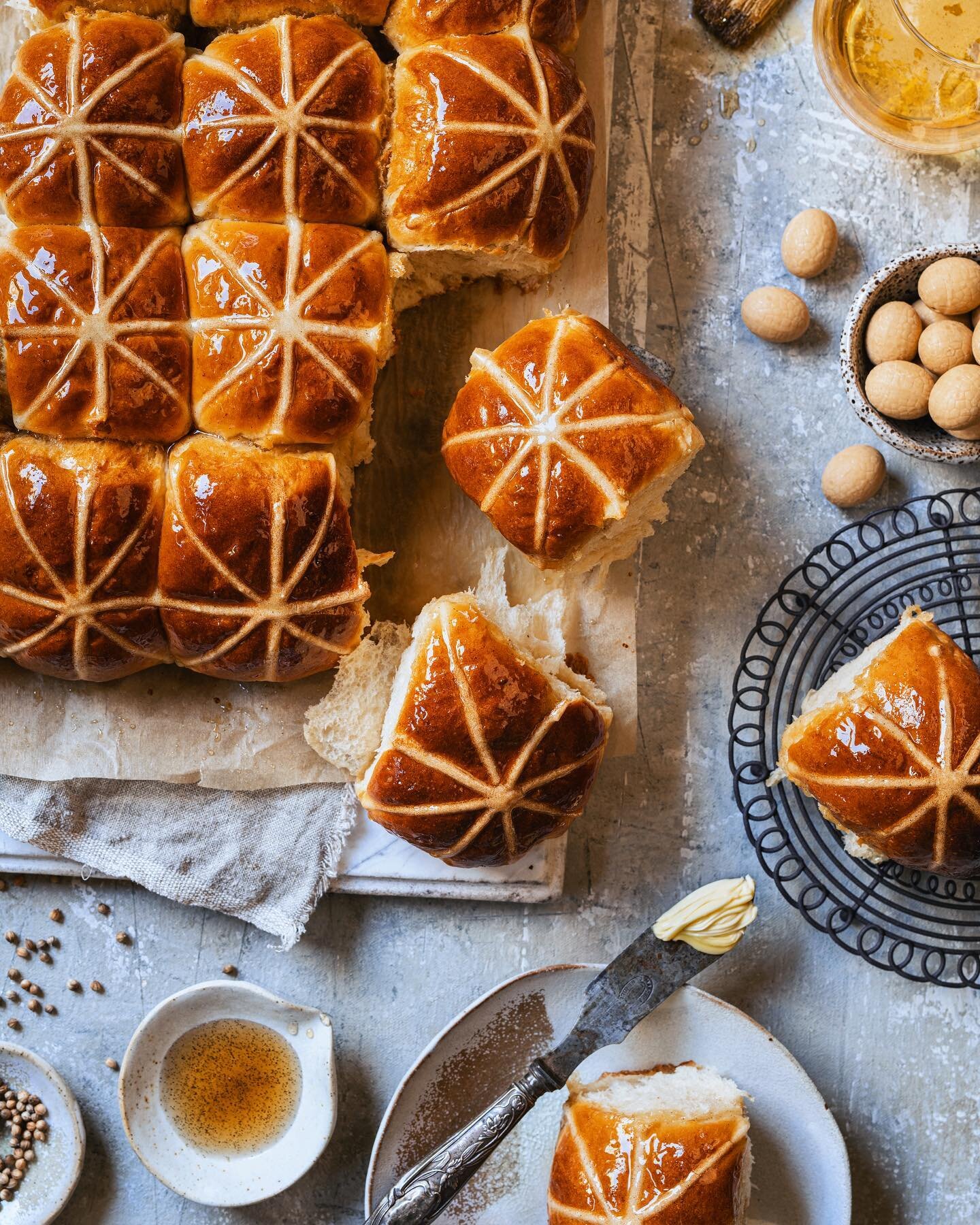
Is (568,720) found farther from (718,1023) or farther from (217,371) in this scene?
(217,371)

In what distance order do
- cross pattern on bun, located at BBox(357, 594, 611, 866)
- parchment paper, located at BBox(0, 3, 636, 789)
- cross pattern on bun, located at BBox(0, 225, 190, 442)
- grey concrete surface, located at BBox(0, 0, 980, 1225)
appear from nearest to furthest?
cross pattern on bun, located at BBox(0, 225, 190, 442)
cross pattern on bun, located at BBox(357, 594, 611, 866)
parchment paper, located at BBox(0, 3, 636, 789)
grey concrete surface, located at BBox(0, 0, 980, 1225)

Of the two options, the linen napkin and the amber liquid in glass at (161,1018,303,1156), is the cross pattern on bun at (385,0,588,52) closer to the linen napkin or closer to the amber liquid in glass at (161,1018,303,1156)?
the linen napkin

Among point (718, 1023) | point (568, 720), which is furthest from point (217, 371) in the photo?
point (718, 1023)

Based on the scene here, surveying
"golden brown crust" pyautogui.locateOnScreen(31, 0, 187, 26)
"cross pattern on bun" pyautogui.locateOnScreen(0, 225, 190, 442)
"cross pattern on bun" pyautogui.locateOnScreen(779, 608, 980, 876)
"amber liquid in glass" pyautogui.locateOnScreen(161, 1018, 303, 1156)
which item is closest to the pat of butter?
"cross pattern on bun" pyautogui.locateOnScreen(779, 608, 980, 876)

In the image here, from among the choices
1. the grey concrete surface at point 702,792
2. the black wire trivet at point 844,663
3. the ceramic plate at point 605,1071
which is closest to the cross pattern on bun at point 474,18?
the grey concrete surface at point 702,792

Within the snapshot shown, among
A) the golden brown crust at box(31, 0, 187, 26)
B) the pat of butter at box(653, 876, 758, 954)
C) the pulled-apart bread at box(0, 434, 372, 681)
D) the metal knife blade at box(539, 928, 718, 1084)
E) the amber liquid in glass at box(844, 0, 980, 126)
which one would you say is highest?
the amber liquid in glass at box(844, 0, 980, 126)

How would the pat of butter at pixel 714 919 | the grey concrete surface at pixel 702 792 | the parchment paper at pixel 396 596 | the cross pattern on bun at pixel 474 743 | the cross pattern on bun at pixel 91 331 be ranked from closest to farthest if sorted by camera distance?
the cross pattern on bun at pixel 91 331, the cross pattern on bun at pixel 474 743, the pat of butter at pixel 714 919, the parchment paper at pixel 396 596, the grey concrete surface at pixel 702 792

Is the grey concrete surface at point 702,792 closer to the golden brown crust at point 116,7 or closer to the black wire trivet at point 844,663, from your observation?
the black wire trivet at point 844,663
